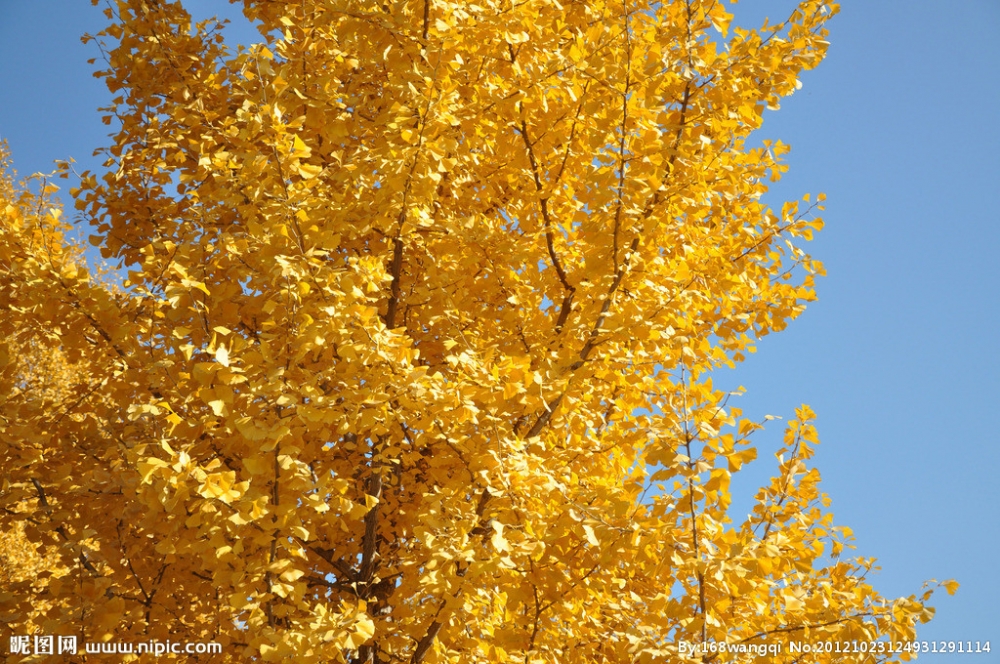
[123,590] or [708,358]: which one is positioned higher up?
[708,358]

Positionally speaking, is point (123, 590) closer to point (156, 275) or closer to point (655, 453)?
point (156, 275)

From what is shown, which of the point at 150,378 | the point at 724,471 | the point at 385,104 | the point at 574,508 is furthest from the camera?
the point at 385,104

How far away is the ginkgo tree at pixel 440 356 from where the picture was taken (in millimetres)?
2439

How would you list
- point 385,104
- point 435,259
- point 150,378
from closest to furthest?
point 150,378
point 435,259
point 385,104

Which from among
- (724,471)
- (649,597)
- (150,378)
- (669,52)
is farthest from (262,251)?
(649,597)

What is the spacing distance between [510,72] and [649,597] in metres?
2.77

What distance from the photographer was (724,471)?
2186 millimetres

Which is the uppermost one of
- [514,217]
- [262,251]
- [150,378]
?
[514,217]

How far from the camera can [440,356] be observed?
3.83 meters

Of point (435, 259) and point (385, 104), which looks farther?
point (385, 104)

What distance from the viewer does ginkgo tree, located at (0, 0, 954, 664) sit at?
2439 mm

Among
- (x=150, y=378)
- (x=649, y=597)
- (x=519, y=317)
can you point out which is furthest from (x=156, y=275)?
(x=649, y=597)

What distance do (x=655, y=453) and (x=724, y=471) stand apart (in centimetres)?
22

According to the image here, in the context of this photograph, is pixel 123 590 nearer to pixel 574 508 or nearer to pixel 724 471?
pixel 574 508
